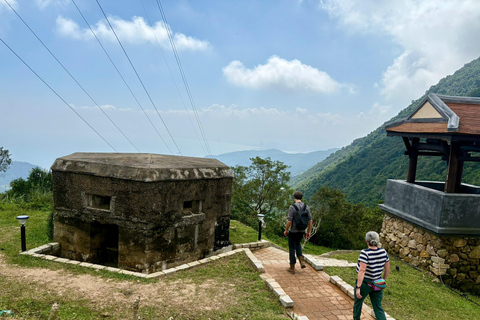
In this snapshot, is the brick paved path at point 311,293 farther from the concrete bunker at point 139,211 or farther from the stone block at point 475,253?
the stone block at point 475,253

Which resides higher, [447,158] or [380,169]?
[447,158]

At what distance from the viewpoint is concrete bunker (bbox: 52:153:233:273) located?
6988mm

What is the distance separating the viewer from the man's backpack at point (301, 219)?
→ 6195 mm

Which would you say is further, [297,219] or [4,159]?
[4,159]

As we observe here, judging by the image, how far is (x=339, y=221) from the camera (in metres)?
22.9

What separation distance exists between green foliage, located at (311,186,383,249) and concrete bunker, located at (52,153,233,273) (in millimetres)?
15919

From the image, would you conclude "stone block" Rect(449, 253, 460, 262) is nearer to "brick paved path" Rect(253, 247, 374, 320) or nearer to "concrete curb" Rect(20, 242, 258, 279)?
"brick paved path" Rect(253, 247, 374, 320)

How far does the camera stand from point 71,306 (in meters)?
5.10

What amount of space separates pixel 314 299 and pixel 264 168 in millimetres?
17140

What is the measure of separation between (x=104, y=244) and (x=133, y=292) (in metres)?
3.07

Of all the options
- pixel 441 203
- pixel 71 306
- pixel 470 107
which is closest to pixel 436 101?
pixel 470 107

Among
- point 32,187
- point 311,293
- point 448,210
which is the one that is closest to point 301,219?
point 311,293

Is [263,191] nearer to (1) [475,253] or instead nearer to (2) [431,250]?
(2) [431,250]

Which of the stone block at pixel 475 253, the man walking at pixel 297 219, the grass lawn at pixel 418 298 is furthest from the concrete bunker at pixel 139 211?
the stone block at pixel 475 253
